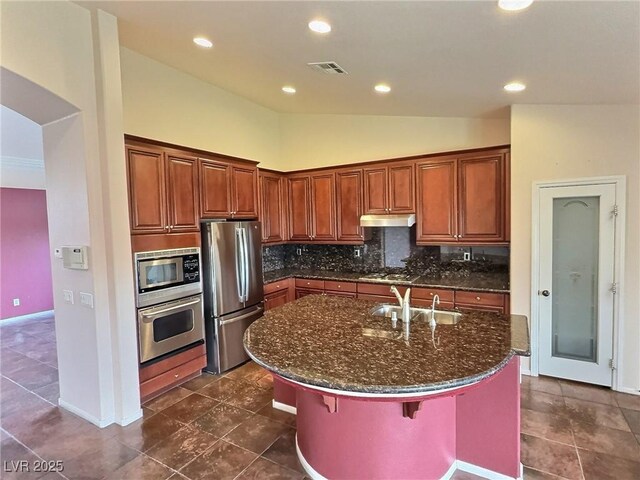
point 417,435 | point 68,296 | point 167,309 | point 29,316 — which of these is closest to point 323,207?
point 167,309

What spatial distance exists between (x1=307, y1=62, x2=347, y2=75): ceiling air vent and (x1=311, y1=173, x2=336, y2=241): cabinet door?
1.86 meters

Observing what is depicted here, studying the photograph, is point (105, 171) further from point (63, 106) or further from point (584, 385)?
point (584, 385)

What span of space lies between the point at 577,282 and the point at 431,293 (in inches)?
54.6

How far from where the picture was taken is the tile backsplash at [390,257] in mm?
4234

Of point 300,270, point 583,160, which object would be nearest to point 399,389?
point 583,160

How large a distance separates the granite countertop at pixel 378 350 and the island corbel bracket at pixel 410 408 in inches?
8.3

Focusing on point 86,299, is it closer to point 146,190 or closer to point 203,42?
point 146,190

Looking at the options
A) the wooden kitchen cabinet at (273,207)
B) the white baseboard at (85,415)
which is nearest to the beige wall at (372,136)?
the wooden kitchen cabinet at (273,207)

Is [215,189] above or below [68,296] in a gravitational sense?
above

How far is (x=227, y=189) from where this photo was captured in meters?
4.04

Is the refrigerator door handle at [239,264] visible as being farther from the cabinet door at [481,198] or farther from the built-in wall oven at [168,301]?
the cabinet door at [481,198]

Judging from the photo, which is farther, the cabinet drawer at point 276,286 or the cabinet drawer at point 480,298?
the cabinet drawer at point 276,286

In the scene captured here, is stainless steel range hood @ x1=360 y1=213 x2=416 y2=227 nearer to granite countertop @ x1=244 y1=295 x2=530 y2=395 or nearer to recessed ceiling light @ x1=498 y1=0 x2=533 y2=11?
granite countertop @ x1=244 y1=295 x2=530 y2=395

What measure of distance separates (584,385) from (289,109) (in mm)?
4784
